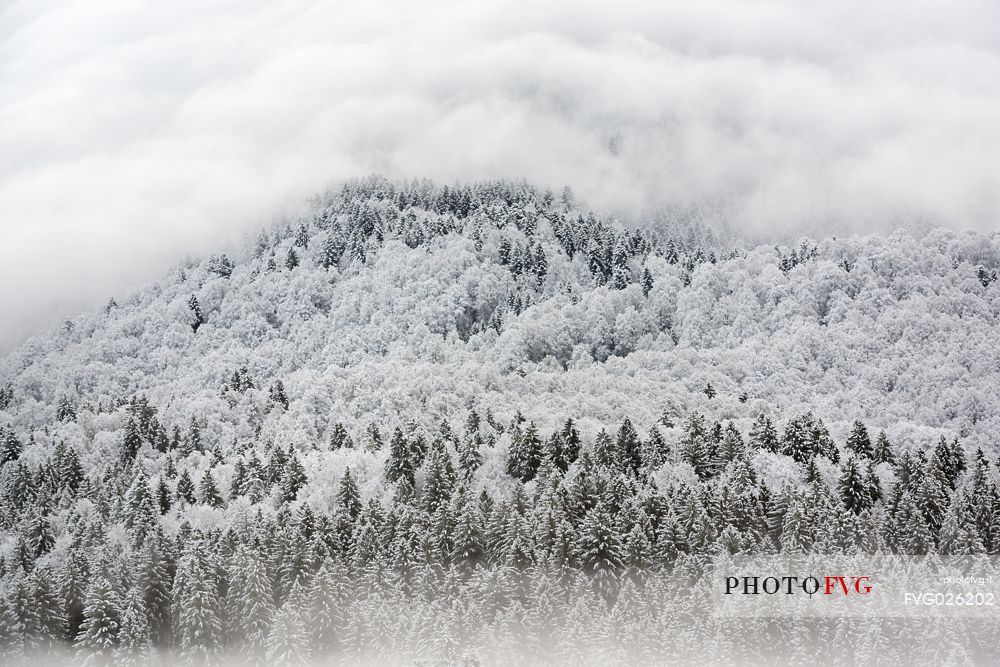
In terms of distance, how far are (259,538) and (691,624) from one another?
5706 cm

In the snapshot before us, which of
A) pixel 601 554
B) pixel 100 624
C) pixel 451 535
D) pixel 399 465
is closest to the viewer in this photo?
pixel 100 624

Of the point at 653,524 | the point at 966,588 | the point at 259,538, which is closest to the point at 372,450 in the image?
the point at 259,538

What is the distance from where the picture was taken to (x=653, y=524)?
138 m

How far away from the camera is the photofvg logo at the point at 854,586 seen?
120 metres

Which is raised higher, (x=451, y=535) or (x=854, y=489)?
(x=451, y=535)

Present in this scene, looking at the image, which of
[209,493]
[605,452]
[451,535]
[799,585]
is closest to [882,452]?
[605,452]

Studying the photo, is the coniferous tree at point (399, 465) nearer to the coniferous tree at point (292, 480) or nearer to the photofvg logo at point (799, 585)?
the coniferous tree at point (292, 480)

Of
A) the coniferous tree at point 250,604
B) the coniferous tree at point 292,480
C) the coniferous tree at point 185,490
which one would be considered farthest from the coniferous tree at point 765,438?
the coniferous tree at point 185,490

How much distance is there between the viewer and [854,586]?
12338cm

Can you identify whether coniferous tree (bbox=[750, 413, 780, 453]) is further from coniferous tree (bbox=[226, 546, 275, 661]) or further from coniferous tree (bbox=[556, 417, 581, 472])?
coniferous tree (bbox=[226, 546, 275, 661])

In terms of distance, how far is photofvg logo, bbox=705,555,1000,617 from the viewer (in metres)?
120

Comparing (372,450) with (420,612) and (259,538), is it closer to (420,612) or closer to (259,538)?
(259,538)

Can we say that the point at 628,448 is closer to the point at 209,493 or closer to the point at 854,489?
the point at 854,489

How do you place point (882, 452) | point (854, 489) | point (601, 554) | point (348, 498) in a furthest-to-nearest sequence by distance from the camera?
point (882, 452)
point (348, 498)
point (854, 489)
point (601, 554)
